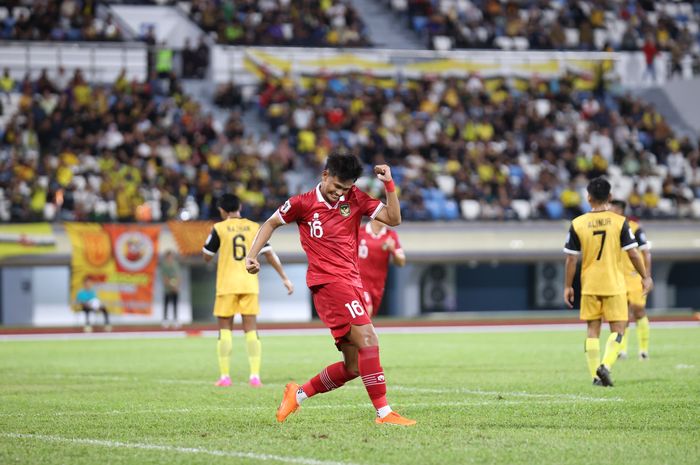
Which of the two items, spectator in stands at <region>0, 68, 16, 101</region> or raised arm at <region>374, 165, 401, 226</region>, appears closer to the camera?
raised arm at <region>374, 165, 401, 226</region>

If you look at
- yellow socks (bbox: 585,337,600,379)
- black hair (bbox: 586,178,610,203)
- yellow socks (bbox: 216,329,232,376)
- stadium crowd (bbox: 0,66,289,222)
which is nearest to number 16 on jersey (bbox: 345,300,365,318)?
black hair (bbox: 586,178,610,203)

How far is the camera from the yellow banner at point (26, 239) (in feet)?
112

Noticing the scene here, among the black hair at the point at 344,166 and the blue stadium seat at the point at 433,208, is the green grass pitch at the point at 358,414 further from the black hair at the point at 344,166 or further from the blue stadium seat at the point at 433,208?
the blue stadium seat at the point at 433,208

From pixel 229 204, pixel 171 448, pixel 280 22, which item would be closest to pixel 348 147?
pixel 280 22

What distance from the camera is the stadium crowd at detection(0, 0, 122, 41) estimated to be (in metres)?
39.9

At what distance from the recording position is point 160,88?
1570 inches

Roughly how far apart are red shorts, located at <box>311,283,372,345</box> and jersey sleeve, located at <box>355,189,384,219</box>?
67 cm

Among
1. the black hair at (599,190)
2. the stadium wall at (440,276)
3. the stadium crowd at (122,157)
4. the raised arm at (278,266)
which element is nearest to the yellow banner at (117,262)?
the stadium wall at (440,276)

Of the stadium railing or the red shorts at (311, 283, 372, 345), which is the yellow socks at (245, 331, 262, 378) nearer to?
the red shorts at (311, 283, 372, 345)

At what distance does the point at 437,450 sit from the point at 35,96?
3086 centimetres

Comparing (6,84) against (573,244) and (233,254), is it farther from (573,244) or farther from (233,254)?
(573,244)

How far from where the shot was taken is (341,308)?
1057 centimetres

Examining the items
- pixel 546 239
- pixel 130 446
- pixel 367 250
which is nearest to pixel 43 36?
pixel 546 239

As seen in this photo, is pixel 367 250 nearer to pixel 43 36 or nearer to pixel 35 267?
pixel 35 267
